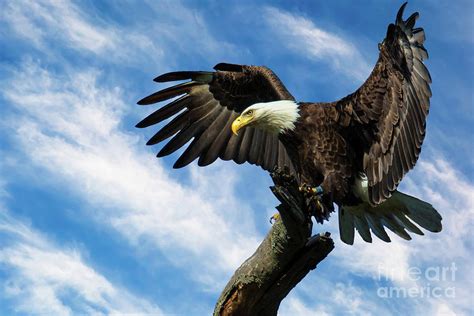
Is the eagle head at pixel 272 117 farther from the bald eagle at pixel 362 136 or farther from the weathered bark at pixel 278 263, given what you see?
the weathered bark at pixel 278 263

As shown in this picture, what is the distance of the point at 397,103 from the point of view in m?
6.34

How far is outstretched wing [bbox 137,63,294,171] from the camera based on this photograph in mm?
7926

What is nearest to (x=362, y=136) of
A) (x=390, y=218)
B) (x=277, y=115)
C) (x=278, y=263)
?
(x=277, y=115)

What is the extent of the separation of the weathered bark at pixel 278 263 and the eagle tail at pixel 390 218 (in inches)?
57.6

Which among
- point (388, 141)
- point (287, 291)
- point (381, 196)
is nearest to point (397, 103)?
point (388, 141)

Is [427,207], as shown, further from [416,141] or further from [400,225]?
[416,141]

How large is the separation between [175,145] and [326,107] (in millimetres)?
2042

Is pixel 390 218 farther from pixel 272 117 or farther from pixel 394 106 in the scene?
pixel 272 117

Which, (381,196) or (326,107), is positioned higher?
(326,107)

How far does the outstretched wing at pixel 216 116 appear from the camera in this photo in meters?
7.93

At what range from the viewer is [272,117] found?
22.9 ft

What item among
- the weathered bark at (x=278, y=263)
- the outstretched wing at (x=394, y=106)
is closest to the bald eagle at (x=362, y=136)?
the outstretched wing at (x=394, y=106)

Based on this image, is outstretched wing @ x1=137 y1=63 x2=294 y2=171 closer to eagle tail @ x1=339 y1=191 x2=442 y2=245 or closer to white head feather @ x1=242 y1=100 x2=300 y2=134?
white head feather @ x1=242 y1=100 x2=300 y2=134

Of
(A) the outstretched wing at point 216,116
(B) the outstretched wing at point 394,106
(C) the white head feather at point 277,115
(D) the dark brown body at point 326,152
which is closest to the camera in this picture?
(B) the outstretched wing at point 394,106
